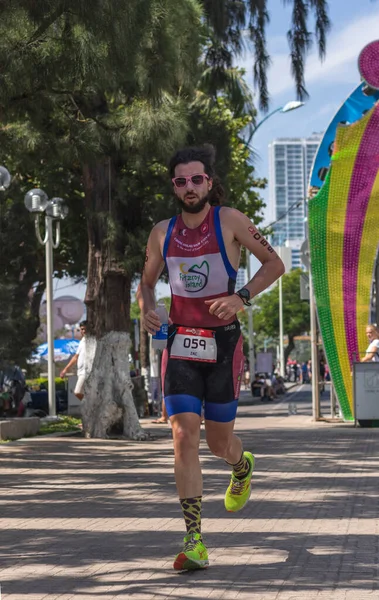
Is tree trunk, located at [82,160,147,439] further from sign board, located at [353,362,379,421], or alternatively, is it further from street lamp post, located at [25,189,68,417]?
sign board, located at [353,362,379,421]

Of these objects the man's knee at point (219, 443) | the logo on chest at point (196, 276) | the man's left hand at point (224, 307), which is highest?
the logo on chest at point (196, 276)

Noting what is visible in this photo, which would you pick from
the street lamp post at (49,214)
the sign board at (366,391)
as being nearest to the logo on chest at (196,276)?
the sign board at (366,391)

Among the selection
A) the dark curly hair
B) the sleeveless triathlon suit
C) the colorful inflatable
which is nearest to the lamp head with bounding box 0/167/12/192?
the colorful inflatable

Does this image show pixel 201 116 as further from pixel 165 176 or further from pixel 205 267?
pixel 205 267

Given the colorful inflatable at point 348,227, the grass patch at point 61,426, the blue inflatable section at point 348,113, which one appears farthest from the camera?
the blue inflatable section at point 348,113

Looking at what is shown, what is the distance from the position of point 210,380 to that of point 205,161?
1.18 m

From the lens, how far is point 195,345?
6223 mm

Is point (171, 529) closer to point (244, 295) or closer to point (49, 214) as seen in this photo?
point (244, 295)

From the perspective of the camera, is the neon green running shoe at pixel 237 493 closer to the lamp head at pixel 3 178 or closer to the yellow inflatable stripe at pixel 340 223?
the lamp head at pixel 3 178

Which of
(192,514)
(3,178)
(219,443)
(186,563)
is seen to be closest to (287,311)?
(3,178)

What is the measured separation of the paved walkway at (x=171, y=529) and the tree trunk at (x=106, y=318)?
3218mm

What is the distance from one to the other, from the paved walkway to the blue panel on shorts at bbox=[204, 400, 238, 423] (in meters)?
0.73

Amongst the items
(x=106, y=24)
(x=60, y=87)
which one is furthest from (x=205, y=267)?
(x=60, y=87)

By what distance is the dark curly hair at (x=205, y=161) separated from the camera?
254 inches
